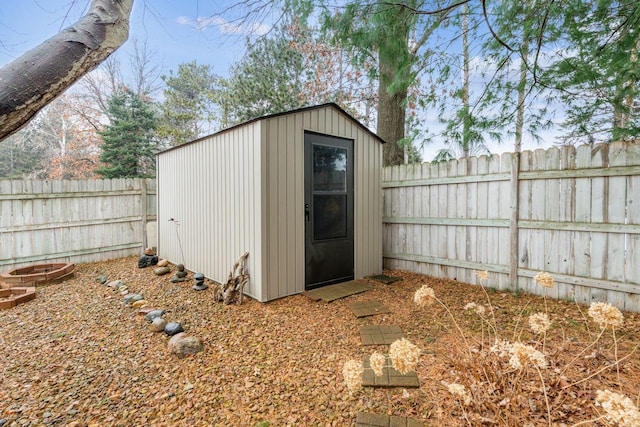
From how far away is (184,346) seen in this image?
7.82 ft

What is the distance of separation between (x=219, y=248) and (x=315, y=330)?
2.03m

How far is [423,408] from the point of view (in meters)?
1.63

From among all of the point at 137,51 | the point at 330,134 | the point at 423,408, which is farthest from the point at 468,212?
the point at 137,51

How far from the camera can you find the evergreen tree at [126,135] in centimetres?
984

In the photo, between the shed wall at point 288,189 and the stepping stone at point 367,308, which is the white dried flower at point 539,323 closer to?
the stepping stone at point 367,308

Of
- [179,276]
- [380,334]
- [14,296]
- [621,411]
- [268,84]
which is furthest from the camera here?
[268,84]

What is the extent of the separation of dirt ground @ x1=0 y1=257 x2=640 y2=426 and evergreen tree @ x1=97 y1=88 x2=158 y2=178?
787 cm

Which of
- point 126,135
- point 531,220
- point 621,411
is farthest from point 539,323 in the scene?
point 126,135

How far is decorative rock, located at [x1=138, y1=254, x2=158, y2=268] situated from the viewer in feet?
17.1

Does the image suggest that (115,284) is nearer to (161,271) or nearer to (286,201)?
(161,271)

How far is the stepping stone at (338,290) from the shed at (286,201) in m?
0.10

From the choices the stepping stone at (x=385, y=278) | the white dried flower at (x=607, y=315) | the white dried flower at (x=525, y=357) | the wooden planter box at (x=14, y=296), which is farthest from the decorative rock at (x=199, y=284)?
the white dried flower at (x=607, y=315)

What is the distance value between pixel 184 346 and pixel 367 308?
1880 mm

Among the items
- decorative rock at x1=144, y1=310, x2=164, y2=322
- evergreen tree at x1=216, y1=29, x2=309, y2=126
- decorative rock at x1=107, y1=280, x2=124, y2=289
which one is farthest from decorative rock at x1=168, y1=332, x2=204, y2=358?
evergreen tree at x1=216, y1=29, x2=309, y2=126
